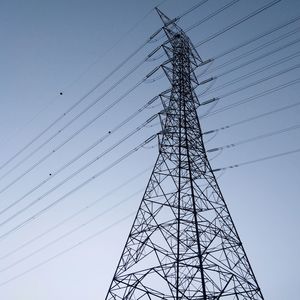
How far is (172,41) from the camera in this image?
18312 millimetres

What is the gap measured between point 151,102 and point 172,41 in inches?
151

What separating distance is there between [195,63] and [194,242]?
10429 millimetres

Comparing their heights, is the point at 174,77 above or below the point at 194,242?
above

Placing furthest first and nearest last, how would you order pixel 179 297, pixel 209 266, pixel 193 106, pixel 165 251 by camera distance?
pixel 193 106 → pixel 165 251 → pixel 209 266 → pixel 179 297

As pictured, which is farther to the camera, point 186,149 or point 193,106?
point 193,106

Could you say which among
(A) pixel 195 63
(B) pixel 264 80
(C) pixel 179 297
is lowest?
(C) pixel 179 297

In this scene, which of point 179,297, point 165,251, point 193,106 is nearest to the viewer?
point 179,297

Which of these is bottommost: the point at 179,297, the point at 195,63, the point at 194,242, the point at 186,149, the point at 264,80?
the point at 179,297

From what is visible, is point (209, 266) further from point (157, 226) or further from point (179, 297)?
point (157, 226)

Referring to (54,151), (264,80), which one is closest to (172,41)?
(264,80)

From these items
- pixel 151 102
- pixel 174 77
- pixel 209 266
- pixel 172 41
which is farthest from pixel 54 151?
pixel 209 266

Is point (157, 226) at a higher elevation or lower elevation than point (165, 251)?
higher

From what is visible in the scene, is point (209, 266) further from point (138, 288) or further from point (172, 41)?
point (172, 41)

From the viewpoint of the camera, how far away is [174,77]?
17.0 m
